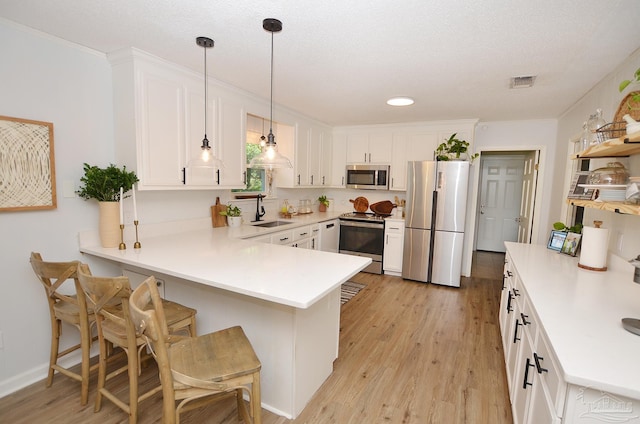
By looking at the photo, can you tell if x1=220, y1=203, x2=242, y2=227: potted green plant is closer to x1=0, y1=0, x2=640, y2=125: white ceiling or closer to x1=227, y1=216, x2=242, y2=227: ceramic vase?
x1=227, y1=216, x2=242, y2=227: ceramic vase

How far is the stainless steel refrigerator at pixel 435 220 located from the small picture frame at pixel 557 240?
1388mm

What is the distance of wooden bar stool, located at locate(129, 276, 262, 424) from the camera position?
49.8 inches

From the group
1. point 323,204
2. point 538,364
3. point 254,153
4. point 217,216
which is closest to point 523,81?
point 538,364

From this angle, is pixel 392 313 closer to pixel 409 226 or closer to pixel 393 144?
pixel 409 226

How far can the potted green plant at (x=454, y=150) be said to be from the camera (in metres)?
4.18

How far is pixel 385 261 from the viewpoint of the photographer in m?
4.74

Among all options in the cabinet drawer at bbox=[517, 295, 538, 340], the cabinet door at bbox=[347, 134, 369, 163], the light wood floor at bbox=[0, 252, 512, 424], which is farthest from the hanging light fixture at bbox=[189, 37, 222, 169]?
the cabinet door at bbox=[347, 134, 369, 163]

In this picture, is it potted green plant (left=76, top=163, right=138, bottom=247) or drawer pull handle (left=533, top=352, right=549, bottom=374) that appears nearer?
drawer pull handle (left=533, top=352, right=549, bottom=374)

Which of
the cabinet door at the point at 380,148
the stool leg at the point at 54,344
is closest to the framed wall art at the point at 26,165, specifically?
the stool leg at the point at 54,344

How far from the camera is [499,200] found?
6555 millimetres

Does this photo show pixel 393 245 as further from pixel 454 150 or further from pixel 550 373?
pixel 550 373

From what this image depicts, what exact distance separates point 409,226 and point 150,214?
3.24 meters

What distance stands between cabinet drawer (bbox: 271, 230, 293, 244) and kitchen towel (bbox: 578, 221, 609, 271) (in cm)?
269

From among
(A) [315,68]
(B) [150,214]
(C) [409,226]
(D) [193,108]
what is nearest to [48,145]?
(B) [150,214]
